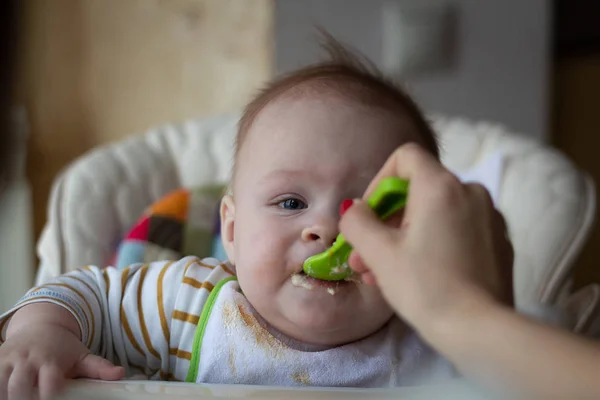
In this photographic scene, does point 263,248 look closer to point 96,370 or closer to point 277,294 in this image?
point 277,294

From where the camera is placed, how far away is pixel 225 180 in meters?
1.03

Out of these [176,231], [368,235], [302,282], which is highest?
[368,235]

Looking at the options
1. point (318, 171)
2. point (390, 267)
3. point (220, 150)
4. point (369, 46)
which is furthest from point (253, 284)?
point (369, 46)

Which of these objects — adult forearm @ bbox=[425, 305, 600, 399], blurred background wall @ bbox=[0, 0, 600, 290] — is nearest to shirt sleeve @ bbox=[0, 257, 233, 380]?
adult forearm @ bbox=[425, 305, 600, 399]

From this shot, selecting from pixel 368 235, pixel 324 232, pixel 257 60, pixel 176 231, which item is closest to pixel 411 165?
pixel 368 235

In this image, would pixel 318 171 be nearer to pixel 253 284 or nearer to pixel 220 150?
pixel 253 284

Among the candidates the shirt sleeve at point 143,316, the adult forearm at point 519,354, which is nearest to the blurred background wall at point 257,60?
the shirt sleeve at point 143,316

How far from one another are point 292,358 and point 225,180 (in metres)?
0.47

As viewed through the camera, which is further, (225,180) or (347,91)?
(225,180)

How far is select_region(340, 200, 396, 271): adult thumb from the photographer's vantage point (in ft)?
1.27

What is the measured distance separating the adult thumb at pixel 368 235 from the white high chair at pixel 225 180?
1.38 ft

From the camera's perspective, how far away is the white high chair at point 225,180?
86 centimetres

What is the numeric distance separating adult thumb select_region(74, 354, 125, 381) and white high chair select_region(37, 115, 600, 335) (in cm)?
39

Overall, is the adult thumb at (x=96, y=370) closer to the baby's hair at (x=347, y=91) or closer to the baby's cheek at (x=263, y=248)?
the baby's cheek at (x=263, y=248)
